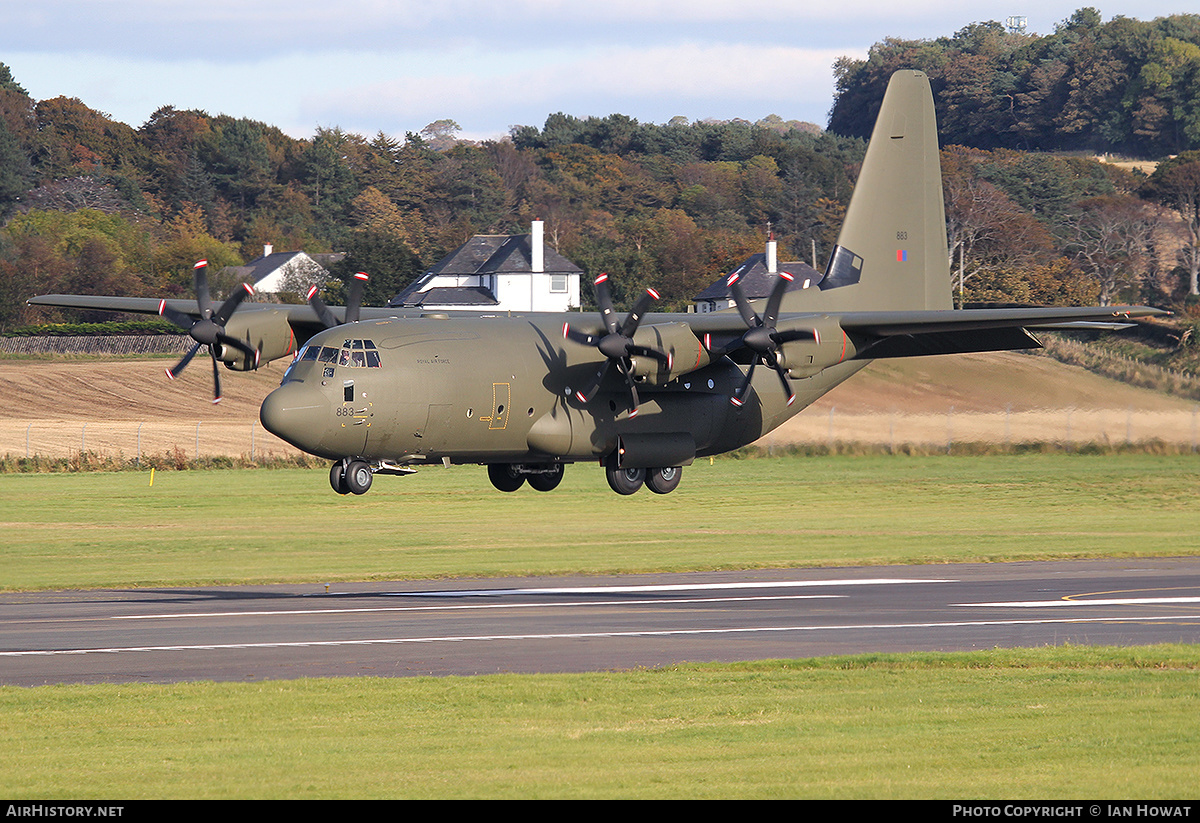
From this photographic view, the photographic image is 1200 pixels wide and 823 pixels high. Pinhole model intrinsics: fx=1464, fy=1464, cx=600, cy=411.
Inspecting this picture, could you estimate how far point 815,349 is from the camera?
40688mm

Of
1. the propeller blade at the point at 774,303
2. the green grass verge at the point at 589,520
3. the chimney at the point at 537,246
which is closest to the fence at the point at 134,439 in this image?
the green grass verge at the point at 589,520

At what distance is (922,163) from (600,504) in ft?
116

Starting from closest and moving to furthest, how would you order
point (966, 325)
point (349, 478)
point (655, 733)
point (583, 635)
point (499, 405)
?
point (655, 733)
point (349, 478)
point (499, 405)
point (966, 325)
point (583, 635)

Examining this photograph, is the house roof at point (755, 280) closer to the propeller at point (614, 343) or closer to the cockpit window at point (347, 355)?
the propeller at point (614, 343)

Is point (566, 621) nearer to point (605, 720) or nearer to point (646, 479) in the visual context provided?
point (646, 479)

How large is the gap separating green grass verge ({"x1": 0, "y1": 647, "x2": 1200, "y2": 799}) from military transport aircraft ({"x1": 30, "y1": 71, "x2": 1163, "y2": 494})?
676cm

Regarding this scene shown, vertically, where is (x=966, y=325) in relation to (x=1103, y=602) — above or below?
above

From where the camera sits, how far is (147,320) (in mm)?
124000

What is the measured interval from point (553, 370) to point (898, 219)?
17.3 m

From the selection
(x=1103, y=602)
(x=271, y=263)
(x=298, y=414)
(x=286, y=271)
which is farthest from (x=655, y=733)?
(x=271, y=263)

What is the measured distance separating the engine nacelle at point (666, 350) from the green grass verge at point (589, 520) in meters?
19.9

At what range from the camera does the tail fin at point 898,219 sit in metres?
50.7

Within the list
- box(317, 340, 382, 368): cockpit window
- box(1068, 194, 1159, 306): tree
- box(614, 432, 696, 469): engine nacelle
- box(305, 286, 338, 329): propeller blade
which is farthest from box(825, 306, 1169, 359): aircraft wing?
box(1068, 194, 1159, 306): tree
